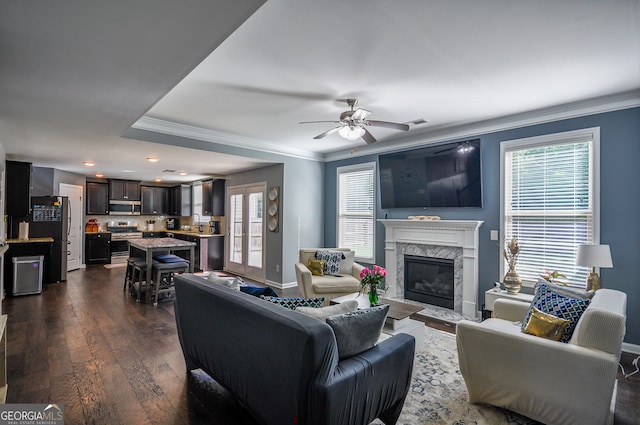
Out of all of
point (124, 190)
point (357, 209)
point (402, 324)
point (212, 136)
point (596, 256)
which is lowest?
point (402, 324)

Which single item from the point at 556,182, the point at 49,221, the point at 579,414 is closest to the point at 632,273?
the point at 556,182

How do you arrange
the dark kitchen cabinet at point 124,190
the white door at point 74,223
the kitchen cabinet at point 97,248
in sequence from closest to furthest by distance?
the white door at point 74,223 < the kitchen cabinet at point 97,248 < the dark kitchen cabinet at point 124,190

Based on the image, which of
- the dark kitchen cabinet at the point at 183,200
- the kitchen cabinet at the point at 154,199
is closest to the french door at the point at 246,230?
the dark kitchen cabinet at the point at 183,200

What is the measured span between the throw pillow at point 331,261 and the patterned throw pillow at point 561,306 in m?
2.76

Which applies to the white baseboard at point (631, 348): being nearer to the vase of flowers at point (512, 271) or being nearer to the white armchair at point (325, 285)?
the vase of flowers at point (512, 271)

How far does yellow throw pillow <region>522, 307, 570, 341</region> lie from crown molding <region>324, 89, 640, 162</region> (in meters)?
2.62

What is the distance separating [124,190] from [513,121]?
30.6 feet

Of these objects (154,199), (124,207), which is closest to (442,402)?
(124,207)

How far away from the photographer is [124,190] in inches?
356

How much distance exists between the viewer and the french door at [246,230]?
659 cm

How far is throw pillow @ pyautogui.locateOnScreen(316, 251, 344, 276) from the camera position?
4.90m

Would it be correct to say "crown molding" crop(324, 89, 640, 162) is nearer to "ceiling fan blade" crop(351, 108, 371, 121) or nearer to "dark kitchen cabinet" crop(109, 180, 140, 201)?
"ceiling fan blade" crop(351, 108, 371, 121)

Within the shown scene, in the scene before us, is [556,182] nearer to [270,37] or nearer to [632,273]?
[632,273]

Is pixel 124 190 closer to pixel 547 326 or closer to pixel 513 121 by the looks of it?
pixel 513 121
